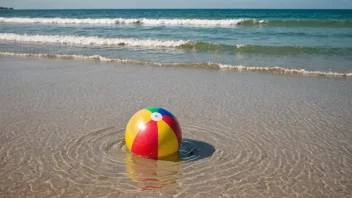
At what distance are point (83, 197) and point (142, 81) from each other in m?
7.23

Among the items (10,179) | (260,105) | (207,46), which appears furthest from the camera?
(207,46)

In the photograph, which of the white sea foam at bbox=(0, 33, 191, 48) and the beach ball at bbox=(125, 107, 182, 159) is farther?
the white sea foam at bbox=(0, 33, 191, 48)

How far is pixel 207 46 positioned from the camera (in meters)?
20.0

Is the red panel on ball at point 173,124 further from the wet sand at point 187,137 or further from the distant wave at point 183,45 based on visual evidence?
the distant wave at point 183,45

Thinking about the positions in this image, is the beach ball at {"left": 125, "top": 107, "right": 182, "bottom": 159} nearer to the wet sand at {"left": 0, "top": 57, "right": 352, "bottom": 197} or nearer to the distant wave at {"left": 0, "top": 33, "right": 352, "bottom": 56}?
the wet sand at {"left": 0, "top": 57, "right": 352, "bottom": 197}

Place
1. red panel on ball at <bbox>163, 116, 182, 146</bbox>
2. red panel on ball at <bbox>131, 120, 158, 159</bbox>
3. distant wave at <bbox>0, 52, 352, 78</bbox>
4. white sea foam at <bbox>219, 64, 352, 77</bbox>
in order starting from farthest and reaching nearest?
1. distant wave at <bbox>0, 52, 352, 78</bbox>
2. white sea foam at <bbox>219, 64, 352, 77</bbox>
3. red panel on ball at <bbox>163, 116, 182, 146</bbox>
4. red panel on ball at <bbox>131, 120, 158, 159</bbox>

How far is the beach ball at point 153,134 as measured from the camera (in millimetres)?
5027

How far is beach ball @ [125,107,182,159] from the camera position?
503cm

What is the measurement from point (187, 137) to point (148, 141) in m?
1.46

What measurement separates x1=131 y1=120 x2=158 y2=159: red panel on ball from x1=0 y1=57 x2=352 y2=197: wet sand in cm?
16

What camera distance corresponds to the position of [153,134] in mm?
5000

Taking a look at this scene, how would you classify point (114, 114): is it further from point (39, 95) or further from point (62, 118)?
point (39, 95)

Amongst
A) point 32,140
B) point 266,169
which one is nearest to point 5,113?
point 32,140

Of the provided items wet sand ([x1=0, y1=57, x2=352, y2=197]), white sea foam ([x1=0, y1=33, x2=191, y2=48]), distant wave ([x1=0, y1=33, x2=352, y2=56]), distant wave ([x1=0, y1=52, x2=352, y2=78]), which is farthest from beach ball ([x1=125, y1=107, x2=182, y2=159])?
white sea foam ([x1=0, y1=33, x2=191, y2=48])
